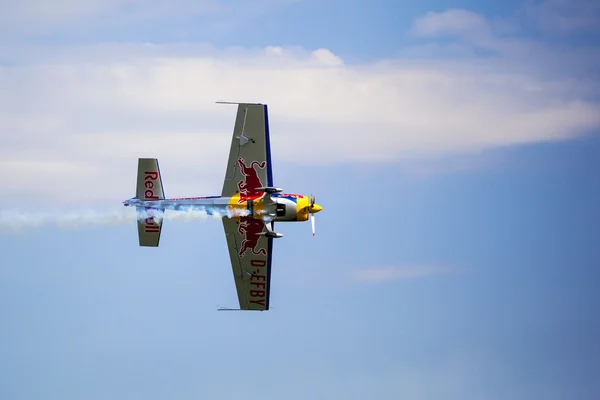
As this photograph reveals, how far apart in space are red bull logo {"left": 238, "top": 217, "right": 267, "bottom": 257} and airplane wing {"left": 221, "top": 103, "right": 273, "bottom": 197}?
66.7 inches

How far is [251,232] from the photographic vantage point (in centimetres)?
6134

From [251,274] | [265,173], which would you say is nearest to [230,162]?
[265,173]

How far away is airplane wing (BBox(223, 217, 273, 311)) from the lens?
6122 cm

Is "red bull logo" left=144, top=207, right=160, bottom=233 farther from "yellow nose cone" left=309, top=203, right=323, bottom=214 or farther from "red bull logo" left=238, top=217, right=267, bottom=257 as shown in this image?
"yellow nose cone" left=309, top=203, right=323, bottom=214

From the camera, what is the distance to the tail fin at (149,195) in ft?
195

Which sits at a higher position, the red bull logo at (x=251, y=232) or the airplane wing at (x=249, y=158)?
the airplane wing at (x=249, y=158)

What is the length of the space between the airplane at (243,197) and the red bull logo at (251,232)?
46 millimetres

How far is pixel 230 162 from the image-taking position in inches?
2372

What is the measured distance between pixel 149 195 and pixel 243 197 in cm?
424

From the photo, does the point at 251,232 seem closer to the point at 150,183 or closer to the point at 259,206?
the point at 259,206

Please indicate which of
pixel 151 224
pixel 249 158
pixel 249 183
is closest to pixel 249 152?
pixel 249 158

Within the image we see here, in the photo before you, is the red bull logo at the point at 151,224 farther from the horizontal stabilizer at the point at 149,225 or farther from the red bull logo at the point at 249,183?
the red bull logo at the point at 249,183

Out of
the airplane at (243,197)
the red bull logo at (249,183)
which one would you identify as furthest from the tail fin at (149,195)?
the red bull logo at (249,183)

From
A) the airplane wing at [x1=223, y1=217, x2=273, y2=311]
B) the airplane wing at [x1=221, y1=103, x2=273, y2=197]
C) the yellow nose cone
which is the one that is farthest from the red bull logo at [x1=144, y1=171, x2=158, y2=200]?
the yellow nose cone
